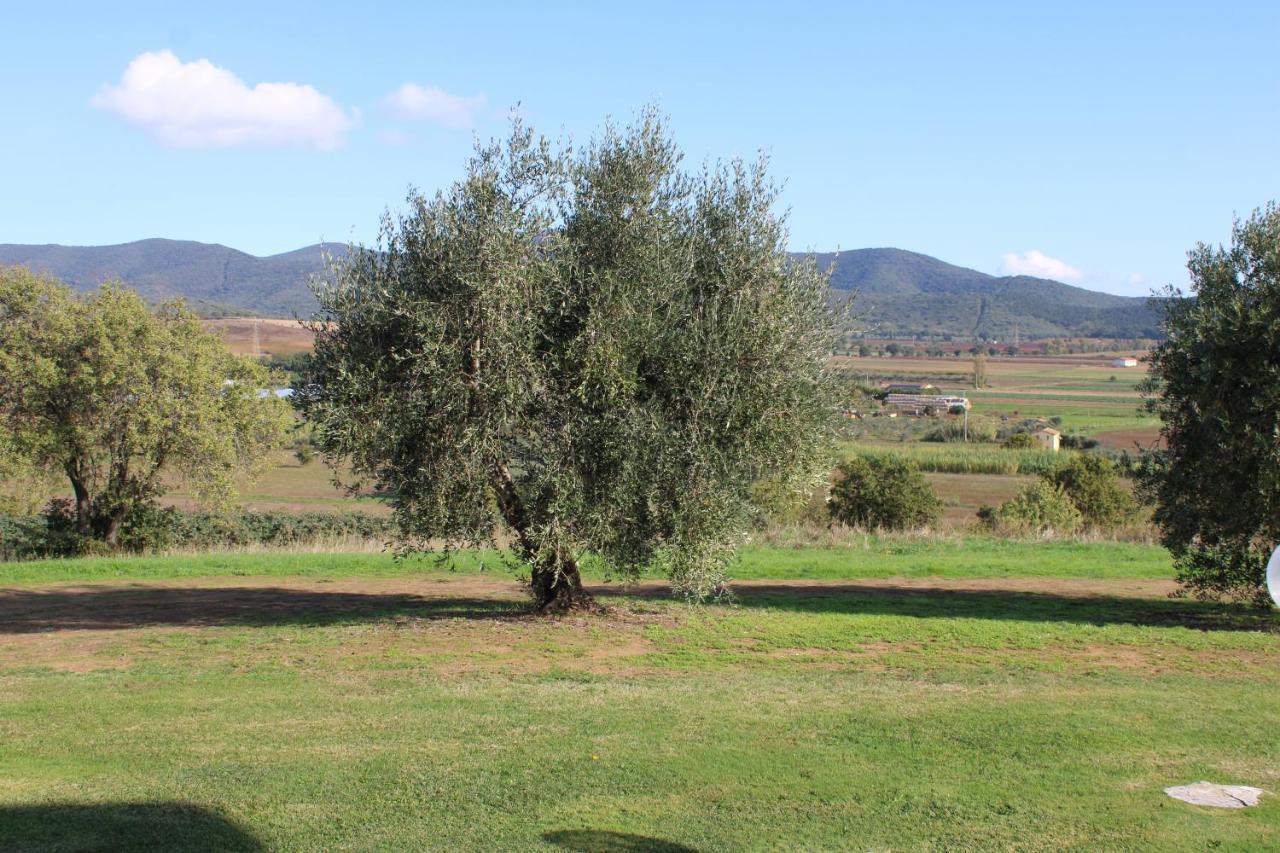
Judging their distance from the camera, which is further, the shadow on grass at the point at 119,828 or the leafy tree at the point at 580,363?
the leafy tree at the point at 580,363

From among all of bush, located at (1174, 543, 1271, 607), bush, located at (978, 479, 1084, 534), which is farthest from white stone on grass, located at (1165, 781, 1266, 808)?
bush, located at (978, 479, 1084, 534)

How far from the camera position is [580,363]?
1620 centimetres

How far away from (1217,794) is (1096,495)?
122 feet

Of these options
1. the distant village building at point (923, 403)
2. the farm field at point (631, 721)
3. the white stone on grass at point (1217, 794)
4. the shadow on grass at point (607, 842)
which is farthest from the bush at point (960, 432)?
the shadow on grass at point (607, 842)

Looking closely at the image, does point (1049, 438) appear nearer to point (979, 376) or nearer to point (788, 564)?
point (788, 564)

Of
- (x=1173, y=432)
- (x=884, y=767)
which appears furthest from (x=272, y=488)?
(x=884, y=767)

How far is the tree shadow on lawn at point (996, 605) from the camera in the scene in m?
19.9

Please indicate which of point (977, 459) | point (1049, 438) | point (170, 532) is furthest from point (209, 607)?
point (1049, 438)

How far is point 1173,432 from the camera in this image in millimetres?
19453

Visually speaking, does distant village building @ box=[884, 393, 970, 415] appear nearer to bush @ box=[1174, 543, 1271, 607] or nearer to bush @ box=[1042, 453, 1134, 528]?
bush @ box=[1042, 453, 1134, 528]

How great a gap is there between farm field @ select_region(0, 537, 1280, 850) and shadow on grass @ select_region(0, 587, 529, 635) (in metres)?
0.14

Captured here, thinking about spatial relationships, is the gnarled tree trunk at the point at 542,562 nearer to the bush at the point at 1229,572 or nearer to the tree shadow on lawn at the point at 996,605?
the tree shadow on lawn at the point at 996,605

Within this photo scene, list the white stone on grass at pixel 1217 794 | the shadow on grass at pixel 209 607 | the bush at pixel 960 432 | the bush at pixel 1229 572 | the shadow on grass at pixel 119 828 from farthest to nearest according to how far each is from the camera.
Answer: the bush at pixel 960 432, the shadow on grass at pixel 209 607, the bush at pixel 1229 572, the white stone on grass at pixel 1217 794, the shadow on grass at pixel 119 828

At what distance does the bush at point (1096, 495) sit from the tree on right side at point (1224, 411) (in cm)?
2466
